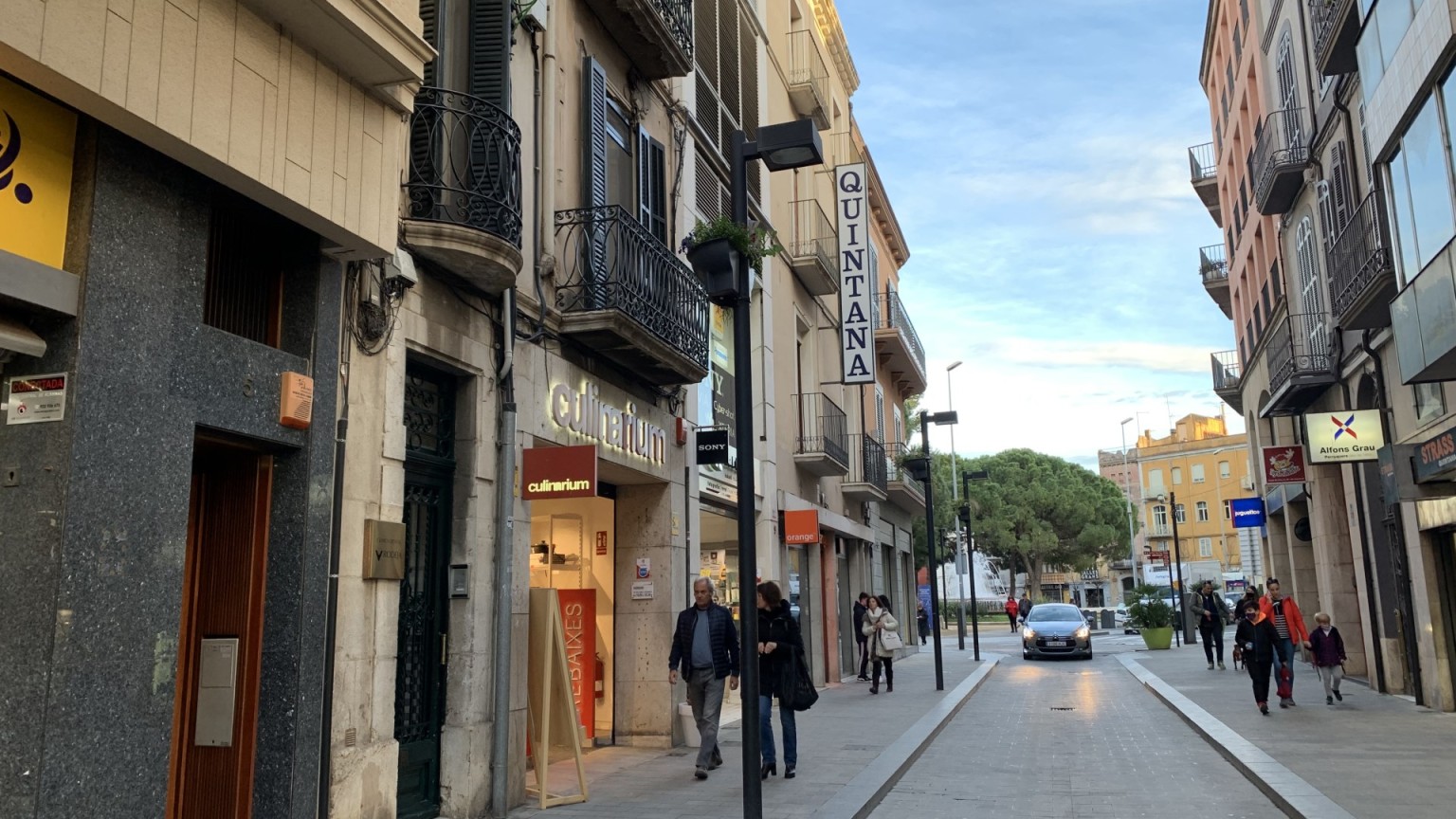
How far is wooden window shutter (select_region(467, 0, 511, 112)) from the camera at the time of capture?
30.1ft

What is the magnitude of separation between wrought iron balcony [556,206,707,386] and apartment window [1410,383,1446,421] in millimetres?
9527

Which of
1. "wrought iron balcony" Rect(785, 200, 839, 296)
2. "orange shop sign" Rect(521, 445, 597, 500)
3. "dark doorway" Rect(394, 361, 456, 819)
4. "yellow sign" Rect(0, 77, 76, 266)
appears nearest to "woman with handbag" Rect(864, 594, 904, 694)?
"wrought iron balcony" Rect(785, 200, 839, 296)

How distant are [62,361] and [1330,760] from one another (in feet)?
36.6

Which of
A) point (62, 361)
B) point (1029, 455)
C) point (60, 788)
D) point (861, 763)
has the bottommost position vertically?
point (861, 763)

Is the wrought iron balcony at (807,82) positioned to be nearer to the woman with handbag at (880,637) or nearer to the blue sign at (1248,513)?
the woman with handbag at (880,637)

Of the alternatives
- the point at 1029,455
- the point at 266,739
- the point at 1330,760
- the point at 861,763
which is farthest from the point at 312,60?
the point at 1029,455

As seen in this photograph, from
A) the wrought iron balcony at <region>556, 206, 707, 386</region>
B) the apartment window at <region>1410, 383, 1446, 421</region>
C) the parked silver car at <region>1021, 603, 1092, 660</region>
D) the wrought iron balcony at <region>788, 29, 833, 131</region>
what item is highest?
the wrought iron balcony at <region>788, 29, 833, 131</region>

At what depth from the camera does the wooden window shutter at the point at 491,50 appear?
30.1ft

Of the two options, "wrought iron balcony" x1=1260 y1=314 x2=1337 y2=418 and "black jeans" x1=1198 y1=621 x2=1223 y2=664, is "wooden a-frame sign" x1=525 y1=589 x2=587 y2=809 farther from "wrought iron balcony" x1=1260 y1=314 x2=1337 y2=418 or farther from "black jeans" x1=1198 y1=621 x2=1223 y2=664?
"black jeans" x1=1198 y1=621 x2=1223 y2=664

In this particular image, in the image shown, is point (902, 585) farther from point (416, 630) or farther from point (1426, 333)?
point (416, 630)

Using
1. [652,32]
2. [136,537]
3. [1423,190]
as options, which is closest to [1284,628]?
[1423,190]

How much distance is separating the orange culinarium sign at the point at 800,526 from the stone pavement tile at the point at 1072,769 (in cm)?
382

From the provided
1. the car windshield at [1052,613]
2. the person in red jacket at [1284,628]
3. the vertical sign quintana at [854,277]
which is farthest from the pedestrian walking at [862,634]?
the car windshield at [1052,613]

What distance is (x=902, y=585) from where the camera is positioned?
113ft
